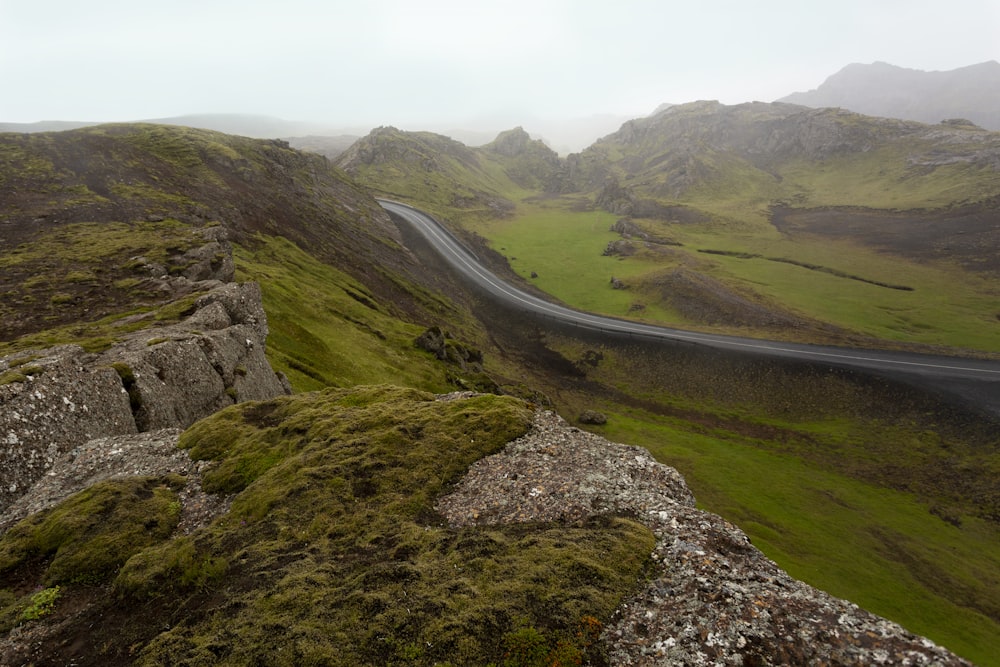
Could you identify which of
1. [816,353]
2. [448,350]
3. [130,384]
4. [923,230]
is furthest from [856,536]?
[923,230]

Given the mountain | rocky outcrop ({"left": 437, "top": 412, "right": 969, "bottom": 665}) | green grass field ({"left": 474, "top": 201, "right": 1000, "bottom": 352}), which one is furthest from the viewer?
green grass field ({"left": 474, "top": 201, "right": 1000, "bottom": 352})

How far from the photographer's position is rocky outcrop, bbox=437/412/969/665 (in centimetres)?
1132

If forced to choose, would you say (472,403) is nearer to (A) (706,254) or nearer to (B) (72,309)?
(B) (72,309)

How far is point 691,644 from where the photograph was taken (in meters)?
11.8

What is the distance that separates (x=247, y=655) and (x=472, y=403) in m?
17.1

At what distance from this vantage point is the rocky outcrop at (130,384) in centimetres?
2058

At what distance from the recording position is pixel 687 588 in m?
13.5

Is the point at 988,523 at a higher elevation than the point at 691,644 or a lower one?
lower

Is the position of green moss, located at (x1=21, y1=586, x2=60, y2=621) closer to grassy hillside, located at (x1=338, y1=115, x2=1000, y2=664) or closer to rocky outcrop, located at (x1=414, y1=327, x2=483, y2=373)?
grassy hillside, located at (x1=338, y1=115, x2=1000, y2=664)

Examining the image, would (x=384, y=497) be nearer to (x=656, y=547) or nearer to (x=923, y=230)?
(x=656, y=547)

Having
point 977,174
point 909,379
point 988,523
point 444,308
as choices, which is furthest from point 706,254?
point 977,174

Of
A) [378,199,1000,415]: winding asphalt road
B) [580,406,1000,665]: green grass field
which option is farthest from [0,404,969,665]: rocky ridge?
[378,199,1000,415]: winding asphalt road

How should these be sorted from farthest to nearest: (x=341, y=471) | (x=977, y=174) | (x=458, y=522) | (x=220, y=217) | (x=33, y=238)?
(x=977, y=174)
(x=220, y=217)
(x=33, y=238)
(x=341, y=471)
(x=458, y=522)

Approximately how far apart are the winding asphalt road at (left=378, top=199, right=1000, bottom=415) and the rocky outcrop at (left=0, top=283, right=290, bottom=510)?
68.6m
